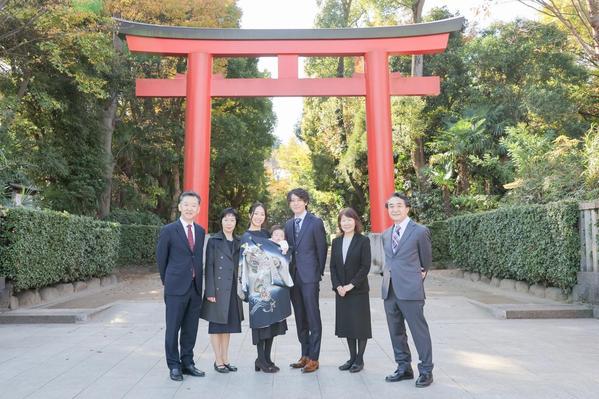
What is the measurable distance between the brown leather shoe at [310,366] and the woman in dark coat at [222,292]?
59cm

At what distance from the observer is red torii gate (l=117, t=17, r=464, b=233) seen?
12.5 meters

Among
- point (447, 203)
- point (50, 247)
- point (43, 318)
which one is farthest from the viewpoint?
point (447, 203)

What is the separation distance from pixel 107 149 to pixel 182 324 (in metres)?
12.7

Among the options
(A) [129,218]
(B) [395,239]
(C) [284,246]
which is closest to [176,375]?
(C) [284,246]

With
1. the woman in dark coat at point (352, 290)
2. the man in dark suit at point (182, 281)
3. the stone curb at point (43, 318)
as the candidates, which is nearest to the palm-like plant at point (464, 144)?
the stone curb at point (43, 318)

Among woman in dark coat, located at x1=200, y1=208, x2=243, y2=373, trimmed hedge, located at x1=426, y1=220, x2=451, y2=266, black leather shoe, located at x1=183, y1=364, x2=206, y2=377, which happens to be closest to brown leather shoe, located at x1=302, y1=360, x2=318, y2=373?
woman in dark coat, located at x1=200, y1=208, x2=243, y2=373

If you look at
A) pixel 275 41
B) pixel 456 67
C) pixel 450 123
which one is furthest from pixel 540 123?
pixel 275 41

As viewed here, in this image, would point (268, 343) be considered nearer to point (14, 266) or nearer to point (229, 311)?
point (229, 311)

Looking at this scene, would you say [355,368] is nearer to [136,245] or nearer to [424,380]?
[424,380]

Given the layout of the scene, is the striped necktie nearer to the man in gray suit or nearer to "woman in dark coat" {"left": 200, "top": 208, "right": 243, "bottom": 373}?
the man in gray suit

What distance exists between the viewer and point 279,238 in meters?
4.54

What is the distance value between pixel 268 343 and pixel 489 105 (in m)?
15.4

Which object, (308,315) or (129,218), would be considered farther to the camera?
(129,218)

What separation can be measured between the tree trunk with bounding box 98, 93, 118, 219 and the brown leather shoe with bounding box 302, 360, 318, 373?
12513 mm
